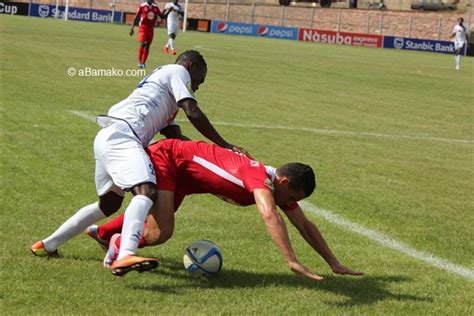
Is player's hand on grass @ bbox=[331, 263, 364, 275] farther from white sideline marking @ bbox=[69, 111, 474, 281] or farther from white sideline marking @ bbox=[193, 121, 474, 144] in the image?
white sideline marking @ bbox=[193, 121, 474, 144]

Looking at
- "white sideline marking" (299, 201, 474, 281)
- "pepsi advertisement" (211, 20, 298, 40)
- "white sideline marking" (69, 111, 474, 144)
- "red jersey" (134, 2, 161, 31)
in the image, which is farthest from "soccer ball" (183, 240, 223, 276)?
"pepsi advertisement" (211, 20, 298, 40)

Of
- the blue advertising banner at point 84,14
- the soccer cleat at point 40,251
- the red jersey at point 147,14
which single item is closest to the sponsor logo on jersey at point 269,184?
the soccer cleat at point 40,251

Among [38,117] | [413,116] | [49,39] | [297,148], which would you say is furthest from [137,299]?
[49,39]

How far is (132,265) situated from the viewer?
5.61 m

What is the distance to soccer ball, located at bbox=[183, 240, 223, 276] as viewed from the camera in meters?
6.34

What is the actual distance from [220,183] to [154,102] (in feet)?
3.08

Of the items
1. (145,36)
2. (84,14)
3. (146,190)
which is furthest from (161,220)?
(84,14)

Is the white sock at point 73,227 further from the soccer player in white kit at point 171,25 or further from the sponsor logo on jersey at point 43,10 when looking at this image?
the sponsor logo on jersey at point 43,10

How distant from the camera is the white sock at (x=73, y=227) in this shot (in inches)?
257

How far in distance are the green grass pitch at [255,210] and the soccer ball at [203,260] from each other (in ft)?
0.26

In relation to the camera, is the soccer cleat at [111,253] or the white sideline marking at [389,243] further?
the white sideline marking at [389,243]

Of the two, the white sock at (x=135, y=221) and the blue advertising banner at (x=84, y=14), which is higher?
the blue advertising banner at (x=84, y=14)

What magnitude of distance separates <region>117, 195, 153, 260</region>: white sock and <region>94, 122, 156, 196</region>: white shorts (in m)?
0.16

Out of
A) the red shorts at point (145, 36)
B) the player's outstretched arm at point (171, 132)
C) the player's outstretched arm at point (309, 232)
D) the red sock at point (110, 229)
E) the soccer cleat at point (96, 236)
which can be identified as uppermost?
the red shorts at point (145, 36)
